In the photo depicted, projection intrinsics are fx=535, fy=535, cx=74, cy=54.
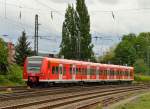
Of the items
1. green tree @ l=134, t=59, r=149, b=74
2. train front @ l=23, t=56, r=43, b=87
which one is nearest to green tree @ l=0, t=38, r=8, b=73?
train front @ l=23, t=56, r=43, b=87

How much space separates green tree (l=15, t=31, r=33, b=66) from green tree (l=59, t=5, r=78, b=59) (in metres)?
5.86

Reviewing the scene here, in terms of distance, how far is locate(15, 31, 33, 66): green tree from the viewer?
3413 inches

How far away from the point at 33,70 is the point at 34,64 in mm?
545

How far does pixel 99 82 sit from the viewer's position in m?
67.1

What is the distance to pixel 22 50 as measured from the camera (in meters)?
86.8

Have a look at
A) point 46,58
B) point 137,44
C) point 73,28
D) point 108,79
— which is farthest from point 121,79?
point 137,44

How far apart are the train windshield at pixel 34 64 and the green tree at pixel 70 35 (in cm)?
3960

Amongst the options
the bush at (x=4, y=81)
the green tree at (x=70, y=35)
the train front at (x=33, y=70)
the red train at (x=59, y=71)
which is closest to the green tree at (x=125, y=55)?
the green tree at (x=70, y=35)

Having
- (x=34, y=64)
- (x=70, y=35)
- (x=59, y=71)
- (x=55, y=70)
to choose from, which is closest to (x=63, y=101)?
(x=34, y=64)

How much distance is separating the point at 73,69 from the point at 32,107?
30544 mm

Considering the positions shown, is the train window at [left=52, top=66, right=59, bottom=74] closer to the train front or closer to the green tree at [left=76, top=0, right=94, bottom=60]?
the train front

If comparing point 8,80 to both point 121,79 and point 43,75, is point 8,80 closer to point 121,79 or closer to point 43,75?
point 43,75

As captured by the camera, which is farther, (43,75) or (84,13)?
(84,13)

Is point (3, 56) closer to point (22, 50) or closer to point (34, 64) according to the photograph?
point (34, 64)
